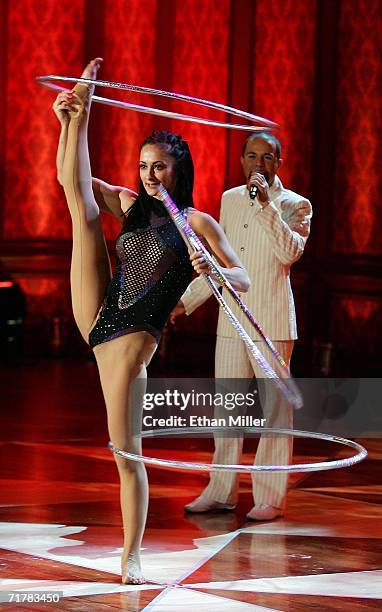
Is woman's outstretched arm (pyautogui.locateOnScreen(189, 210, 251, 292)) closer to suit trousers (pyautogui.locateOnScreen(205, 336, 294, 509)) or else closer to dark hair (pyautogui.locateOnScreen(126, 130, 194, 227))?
dark hair (pyautogui.locateOnScreen(126, 130, 194, 227))

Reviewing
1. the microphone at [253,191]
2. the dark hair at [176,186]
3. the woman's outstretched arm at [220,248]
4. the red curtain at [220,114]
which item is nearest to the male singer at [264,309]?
the microphone at [253,191]

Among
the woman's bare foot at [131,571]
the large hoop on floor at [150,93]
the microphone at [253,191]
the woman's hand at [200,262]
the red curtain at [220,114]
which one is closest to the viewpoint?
the large hoop on floor at [150,93]

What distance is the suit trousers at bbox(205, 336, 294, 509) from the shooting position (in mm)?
5055

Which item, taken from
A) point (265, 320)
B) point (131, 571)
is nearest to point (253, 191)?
point (265, 320)

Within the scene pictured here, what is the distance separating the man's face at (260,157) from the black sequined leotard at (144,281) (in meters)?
1.11

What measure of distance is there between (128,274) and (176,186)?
1.04 feet

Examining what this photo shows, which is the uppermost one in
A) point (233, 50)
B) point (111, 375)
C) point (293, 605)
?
point (233, 50)

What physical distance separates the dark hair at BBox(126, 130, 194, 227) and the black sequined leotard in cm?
2

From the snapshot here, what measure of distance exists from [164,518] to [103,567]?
2.89 ft

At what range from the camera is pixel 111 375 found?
388 cm

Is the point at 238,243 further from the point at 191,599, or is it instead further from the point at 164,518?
the point at 191,599

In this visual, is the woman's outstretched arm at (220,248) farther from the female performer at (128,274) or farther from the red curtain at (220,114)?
the red curtain at (220,114)

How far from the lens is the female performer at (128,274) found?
12.7 feet

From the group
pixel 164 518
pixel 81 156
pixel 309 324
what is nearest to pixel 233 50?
pixel 309 324
